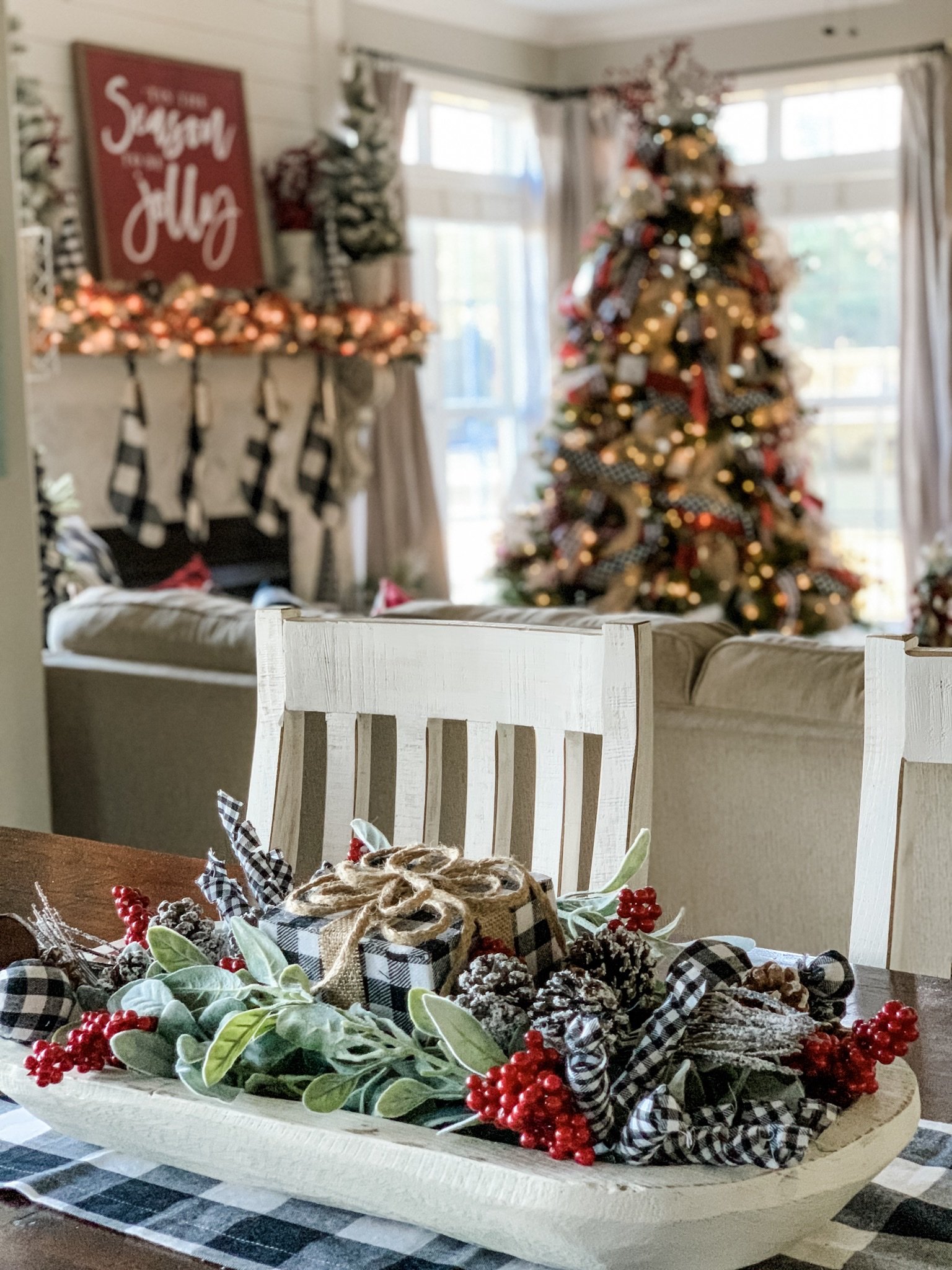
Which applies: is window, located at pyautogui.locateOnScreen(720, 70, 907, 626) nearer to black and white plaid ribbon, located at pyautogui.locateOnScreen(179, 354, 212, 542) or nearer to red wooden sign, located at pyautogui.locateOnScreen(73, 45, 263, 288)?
red wooden sign, located at pyautogui.locateOnScreen(73, 45, 263, 288)

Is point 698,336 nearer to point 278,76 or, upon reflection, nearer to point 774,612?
point 774,612

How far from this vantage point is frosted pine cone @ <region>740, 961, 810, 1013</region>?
2.72 feet

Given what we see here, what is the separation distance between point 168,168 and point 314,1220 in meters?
5.63

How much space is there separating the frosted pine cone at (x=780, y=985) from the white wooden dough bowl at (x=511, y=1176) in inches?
2.4

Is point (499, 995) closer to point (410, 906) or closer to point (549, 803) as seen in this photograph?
point (410, 906)

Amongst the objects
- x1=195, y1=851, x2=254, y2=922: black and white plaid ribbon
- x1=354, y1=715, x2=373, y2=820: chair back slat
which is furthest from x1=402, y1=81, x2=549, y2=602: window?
x1=195, y1=851, x2=254, y2=922: black and white plaid ribbon

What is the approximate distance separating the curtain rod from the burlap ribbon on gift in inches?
253

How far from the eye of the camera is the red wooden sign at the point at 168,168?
5648 millimetres

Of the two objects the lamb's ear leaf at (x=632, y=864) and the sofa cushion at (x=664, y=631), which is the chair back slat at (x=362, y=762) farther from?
the sofa cushion at (x=664, y=631)

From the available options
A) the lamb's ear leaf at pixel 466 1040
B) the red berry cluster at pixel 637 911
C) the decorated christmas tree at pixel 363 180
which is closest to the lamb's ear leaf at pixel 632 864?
the red berry cluster at pixel 637 911

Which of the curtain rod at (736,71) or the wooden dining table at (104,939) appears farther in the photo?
the curtain rod at (736,71)

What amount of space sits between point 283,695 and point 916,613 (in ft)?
11.0

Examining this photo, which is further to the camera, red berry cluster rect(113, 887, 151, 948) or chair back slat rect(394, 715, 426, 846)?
chair back slat rect(394, 715, 426, 846)

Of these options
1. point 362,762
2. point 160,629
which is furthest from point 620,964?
point 160,629
